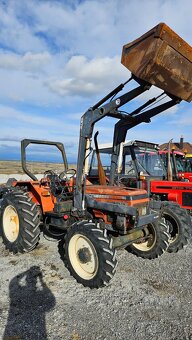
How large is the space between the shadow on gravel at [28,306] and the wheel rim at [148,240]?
195cm

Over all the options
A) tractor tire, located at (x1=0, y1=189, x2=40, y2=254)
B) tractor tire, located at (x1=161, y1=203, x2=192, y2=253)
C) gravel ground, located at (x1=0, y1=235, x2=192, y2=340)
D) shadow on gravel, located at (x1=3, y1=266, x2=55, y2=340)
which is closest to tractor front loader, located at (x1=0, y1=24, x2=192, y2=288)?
tractor tire, located at (x1=0, y1=189, x2=40, y2=254)

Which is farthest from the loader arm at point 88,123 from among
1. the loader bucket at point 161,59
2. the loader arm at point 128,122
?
the loader arm at point 128,122

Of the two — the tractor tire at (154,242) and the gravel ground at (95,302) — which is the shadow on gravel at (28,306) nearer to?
the gravel ground at (95,302)

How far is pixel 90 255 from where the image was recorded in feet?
13.8

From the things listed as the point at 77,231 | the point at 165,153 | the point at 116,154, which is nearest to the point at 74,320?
the point at 77,231

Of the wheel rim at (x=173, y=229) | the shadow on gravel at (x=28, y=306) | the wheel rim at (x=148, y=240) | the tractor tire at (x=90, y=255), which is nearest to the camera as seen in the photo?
the shadow on gravel at (x=28, y=306)

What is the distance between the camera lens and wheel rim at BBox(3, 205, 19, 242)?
215 inches

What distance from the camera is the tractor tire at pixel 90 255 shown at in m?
3.94

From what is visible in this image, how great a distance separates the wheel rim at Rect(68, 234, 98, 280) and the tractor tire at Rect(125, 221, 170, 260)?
1.27m

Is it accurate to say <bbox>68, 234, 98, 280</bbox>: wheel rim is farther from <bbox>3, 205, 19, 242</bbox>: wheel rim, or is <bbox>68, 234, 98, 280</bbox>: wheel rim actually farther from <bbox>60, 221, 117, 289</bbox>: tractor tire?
<bbox>3, 205, 19, 242</bbox>: wheel rim

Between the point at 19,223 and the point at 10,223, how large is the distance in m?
0.57

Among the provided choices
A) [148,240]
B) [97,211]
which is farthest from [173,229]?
[97,211]

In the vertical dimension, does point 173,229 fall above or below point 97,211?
below

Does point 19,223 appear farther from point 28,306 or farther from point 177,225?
point 177,225
